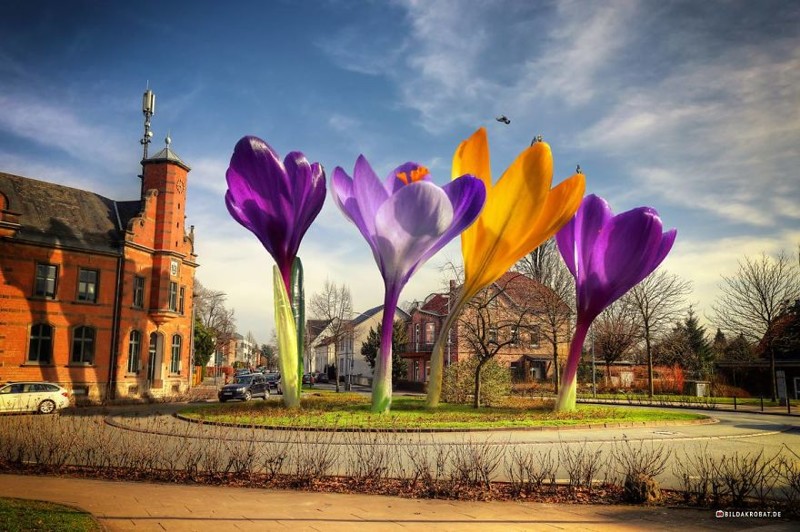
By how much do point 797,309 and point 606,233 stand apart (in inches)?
1020

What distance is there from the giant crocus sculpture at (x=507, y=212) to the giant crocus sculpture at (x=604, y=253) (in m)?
1.40

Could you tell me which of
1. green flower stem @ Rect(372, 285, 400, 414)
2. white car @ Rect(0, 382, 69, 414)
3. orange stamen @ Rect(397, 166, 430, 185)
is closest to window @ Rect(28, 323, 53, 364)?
white car @ Rect(0, 382, 69, 414)

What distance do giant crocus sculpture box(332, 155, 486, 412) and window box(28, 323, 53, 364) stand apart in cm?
1883

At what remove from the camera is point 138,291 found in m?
35.7

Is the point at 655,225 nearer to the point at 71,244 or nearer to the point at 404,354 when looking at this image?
the point at 71,244

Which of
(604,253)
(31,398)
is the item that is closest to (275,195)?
(604,253)

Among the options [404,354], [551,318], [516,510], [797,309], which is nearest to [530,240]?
[551,318]

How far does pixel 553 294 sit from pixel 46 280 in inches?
1141

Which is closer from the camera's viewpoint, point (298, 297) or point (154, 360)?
point (298, 297)

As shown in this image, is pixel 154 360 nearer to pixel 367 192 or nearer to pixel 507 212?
pixel 367 192

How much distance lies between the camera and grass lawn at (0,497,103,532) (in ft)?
20.4

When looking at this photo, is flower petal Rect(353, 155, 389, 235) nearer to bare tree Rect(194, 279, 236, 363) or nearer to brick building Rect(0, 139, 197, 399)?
brick building Rect(0, 139, 197, 399)

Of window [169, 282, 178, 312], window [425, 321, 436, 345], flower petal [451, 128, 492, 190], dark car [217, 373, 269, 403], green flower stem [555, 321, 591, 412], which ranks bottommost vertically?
dark car [217, 373, 269, 403]

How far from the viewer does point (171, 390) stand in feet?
122
